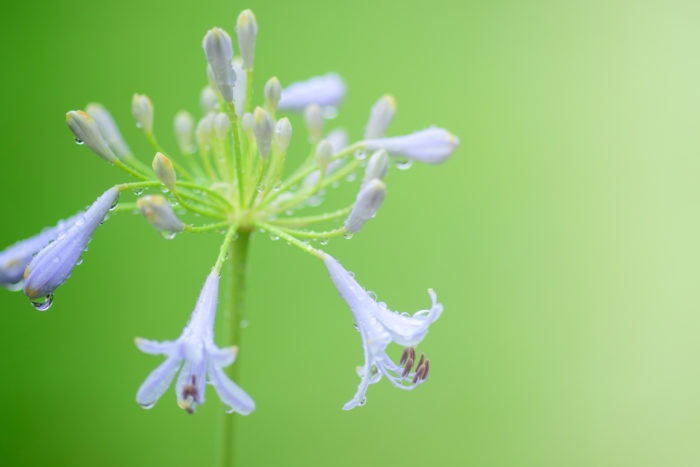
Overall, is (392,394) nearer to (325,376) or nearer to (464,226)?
(325,376)

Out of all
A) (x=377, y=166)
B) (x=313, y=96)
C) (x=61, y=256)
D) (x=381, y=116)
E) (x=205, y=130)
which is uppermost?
(x=313, y=96)

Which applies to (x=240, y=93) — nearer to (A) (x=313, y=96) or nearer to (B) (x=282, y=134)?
(B) (x=282, y=134)

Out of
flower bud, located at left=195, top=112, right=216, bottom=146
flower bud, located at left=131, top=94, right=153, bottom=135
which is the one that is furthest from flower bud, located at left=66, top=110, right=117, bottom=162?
flower bud, located at left=195, top=112, right=216, bottom=146

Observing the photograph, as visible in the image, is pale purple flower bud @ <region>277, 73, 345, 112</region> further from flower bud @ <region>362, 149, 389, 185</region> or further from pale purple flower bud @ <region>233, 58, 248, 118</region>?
flower bud @ <region>362, 149, 389, 185</region>

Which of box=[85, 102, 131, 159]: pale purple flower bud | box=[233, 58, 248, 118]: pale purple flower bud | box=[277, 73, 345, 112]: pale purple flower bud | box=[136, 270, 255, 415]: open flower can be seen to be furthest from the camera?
box=[277, 73, 345, 112]: pale purple flower bud

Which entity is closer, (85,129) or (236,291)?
(85,129)

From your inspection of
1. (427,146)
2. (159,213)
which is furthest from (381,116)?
(159,213)

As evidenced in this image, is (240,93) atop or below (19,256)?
atop

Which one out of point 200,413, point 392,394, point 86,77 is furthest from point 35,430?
point 86,77
